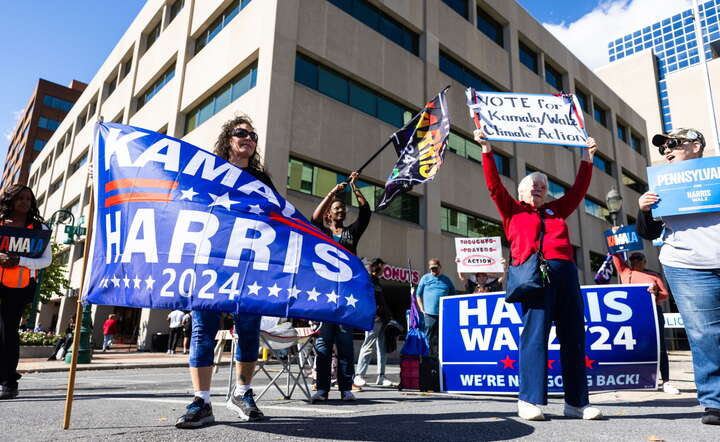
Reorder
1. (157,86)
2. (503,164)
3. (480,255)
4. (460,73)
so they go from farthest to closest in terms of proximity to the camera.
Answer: (503,164) → (157,86) → (460,73) → (480,255)

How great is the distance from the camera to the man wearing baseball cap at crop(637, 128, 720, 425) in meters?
3.26

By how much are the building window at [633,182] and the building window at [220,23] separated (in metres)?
31.3

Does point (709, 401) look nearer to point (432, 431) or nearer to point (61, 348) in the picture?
point (432, 431)

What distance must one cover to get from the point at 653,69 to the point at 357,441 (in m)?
73.9

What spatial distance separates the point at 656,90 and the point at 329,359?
71880 millimetres

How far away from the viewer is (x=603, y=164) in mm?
34344

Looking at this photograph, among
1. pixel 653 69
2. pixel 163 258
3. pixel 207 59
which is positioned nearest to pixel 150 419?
pixel 163 258

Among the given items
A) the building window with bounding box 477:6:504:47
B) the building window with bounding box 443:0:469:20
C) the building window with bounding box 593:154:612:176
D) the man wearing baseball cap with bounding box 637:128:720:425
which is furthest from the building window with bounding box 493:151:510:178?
the man wearing baseball cap with bounding box 637:128:720:425

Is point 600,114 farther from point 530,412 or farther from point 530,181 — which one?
point 530,412

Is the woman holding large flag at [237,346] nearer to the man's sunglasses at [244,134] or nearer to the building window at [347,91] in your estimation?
the man's sunglasses at [244,134]

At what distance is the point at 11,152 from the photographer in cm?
7888

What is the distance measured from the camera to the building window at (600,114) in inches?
1380

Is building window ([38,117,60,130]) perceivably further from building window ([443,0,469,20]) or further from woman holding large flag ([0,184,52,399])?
woman holding large flag ([0,184,52,399])

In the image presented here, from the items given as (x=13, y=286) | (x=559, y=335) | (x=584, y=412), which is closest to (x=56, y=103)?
(x=13, y=286)
